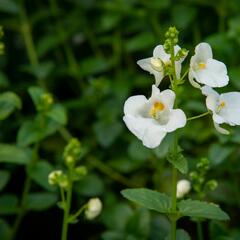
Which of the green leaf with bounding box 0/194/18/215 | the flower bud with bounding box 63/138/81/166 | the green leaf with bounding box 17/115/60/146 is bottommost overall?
the green leaf with bounding box 0/194/18/215

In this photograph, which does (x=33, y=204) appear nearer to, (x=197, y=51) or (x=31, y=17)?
(x=197, y=51)

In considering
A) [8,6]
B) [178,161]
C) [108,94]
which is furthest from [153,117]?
[8,6]

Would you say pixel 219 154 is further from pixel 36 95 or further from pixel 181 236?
pixel 36 95

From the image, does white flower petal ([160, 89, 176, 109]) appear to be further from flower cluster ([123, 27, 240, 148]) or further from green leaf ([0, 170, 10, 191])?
green leaf ([0, 170, 10, 191])

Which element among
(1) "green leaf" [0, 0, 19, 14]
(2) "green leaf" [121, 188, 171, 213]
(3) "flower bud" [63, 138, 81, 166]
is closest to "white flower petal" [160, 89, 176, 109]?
(2) "green leaf" [121, 188, 171, 213]

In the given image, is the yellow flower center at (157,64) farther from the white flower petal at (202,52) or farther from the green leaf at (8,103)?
the green leaf at (8,103)

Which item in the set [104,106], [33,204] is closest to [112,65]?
[104,106]
